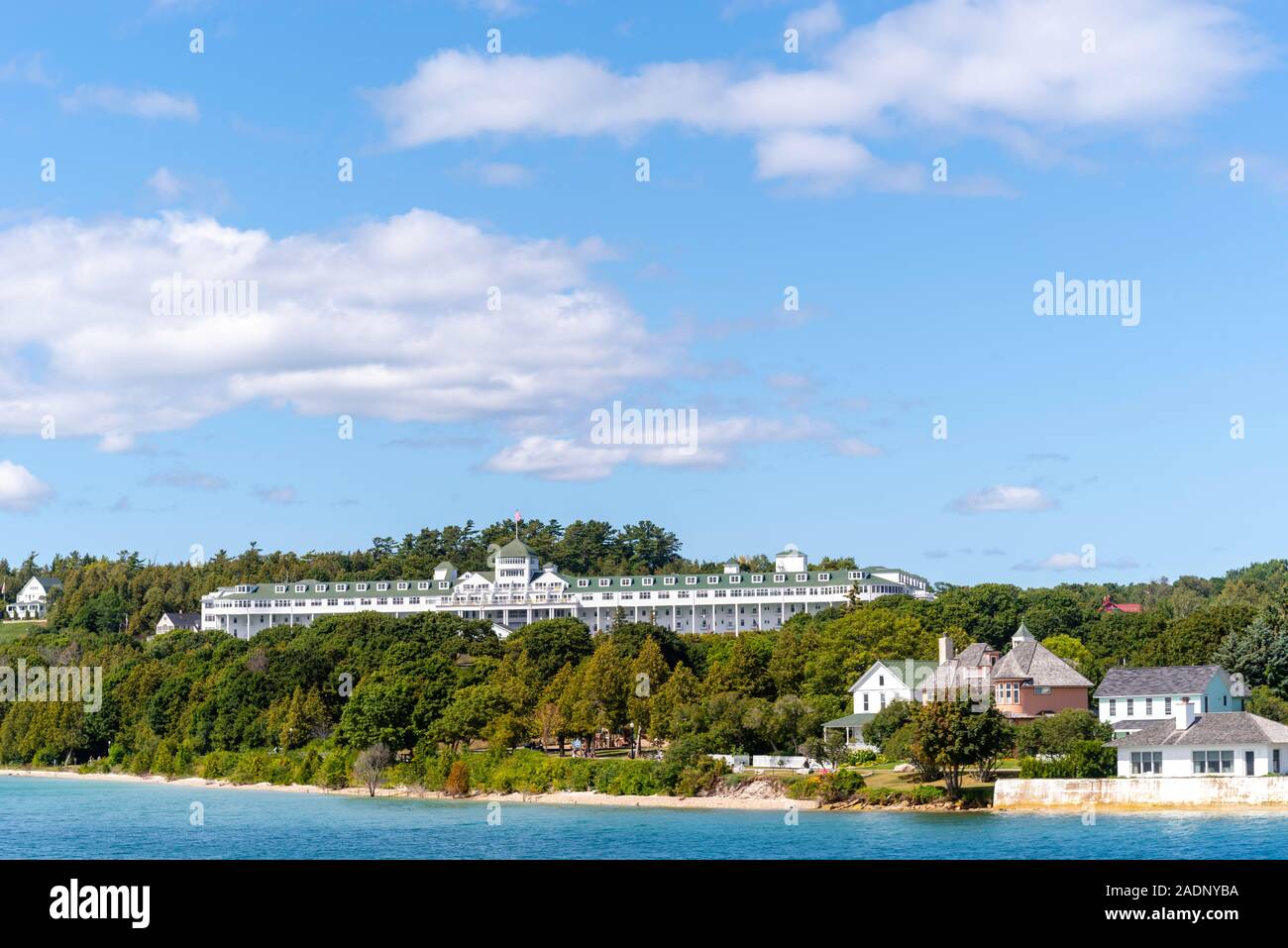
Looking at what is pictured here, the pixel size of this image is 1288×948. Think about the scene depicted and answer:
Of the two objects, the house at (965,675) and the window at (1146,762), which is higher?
the house at (965,675)

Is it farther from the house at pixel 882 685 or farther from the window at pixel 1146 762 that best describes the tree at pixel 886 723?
the window at pixel 1146 762

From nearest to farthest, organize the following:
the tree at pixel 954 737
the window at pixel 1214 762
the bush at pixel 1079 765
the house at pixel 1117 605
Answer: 1. the window at pixel 1214 762
2. the tree at pixel 954 737
3. the bush at pixel 1079 765
4. the house at pixel 1117 605

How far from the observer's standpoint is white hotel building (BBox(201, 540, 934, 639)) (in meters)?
139

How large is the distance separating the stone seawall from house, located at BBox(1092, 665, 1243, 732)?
374 inches

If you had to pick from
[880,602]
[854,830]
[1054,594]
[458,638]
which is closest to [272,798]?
[458,638]

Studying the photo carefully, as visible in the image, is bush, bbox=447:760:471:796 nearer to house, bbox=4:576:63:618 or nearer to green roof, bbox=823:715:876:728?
green roof, bbox=823:715:876:728

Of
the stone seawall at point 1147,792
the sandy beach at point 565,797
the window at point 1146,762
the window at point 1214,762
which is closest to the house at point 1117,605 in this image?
the window at point 1146,762

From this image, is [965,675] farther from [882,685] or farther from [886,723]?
[886,723]

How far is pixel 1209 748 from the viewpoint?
181 ft

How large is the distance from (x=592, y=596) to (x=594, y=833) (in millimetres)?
91096

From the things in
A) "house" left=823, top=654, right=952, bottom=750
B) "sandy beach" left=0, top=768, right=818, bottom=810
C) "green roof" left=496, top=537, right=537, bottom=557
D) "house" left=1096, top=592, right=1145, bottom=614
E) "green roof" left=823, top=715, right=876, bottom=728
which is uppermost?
"green roof" left=496, top=537, right=537, bottom=557

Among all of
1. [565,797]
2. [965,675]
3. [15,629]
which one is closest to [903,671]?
Answer: [965,675]

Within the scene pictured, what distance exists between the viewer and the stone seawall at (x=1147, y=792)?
170 feet

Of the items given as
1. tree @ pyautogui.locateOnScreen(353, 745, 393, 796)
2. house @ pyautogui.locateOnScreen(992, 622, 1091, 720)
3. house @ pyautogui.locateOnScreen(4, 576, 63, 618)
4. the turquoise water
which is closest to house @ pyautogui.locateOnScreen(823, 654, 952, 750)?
house @ pyautogui.locateOnScreen(992, 622, 1091, 720)
